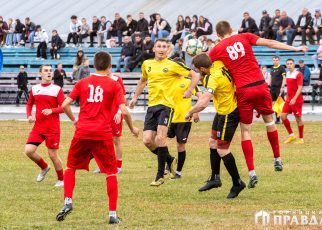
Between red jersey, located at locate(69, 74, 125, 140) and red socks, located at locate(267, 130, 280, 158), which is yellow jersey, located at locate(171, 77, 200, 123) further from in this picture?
red jersey, located at locate(69, 74, 125, 140)

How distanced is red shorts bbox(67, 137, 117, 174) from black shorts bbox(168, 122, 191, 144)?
4.66 metres

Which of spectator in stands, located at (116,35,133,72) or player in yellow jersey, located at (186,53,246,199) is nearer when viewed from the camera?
player in yellow jersey, located at (186,53,246,199)

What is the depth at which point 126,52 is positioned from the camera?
39.4 metres

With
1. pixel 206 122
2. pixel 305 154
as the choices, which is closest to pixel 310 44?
pixel 206 122

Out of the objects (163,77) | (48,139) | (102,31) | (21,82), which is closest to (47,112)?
(48,139)

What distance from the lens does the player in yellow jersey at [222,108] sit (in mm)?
13104

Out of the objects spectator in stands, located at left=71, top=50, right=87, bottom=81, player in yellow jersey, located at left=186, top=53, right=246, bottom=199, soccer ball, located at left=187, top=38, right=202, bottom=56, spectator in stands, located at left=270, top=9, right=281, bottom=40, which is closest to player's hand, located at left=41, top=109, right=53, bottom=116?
player in yellow jersey, located at left=186, top=53, right=246, bottom=199

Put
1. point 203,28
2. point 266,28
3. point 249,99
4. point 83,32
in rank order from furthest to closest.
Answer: point 83,32
point 203,28
point 266,28
point 249,99

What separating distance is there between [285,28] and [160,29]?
5.15 m

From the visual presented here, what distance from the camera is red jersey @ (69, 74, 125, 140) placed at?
36.4 feet

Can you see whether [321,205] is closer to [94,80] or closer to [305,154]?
[94,80]

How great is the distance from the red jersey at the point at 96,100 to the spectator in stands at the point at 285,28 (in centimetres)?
2685

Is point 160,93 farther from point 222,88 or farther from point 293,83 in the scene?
point 293,83

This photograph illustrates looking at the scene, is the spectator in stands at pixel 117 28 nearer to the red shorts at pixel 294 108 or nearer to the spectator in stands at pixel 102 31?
the spectator in stands at pixel 102 31
